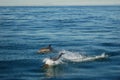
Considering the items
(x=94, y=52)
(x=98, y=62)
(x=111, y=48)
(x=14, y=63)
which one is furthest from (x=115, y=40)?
(x=14, y=63)

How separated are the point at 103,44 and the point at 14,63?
14.4m

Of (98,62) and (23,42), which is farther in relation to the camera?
(23,42)

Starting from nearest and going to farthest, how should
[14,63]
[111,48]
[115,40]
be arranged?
[14,63] → [111,48] → [115,40]

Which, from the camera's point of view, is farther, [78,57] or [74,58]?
[78,57]

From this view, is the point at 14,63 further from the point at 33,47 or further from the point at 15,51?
the point at 33,47

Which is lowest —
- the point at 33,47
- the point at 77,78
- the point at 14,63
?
the point at 77,78

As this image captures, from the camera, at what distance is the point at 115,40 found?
4494cm

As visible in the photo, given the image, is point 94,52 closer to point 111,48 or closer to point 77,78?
point 111,48

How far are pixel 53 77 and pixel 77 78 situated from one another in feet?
6.50

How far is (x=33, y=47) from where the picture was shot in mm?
39156

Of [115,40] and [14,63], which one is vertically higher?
[115,40]

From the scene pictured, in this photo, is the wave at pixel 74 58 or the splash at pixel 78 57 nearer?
the wave at pixel 74 58

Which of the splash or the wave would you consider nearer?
the wave

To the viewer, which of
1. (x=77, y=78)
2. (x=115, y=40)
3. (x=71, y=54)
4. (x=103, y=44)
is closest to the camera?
(x=77, y=78)
